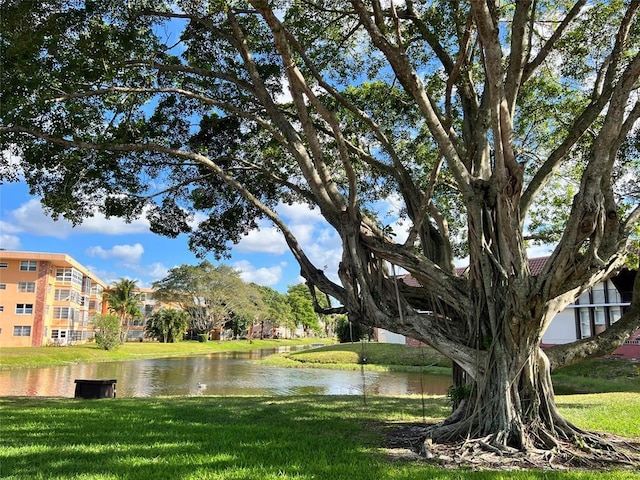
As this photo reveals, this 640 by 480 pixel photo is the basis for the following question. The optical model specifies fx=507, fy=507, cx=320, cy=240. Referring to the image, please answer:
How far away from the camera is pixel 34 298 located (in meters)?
39.5

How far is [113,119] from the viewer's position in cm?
930

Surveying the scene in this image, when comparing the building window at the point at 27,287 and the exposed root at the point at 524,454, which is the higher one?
the building window at the point at 27,287

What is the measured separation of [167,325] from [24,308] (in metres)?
16.1

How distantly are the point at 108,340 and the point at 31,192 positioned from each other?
32.0 metres

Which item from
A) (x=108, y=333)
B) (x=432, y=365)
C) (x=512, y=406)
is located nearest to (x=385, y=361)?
(x=432, y=365)

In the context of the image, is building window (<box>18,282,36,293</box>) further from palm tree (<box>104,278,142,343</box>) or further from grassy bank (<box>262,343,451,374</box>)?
grassy bank (<box>262,343,451,374</box>)

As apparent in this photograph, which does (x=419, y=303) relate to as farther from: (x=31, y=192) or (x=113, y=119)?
(x=31, y=192)

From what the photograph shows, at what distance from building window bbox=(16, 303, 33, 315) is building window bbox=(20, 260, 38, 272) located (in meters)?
2.71

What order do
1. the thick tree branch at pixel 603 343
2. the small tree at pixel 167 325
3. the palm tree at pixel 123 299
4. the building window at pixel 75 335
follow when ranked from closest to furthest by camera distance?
1. the thick tree branch at pixel 603 343
2. the building window at pixel 75 335
3. the palm tree at pixel 123 299
4. the small tree at pixel 167 325

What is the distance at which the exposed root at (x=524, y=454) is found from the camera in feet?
16.9

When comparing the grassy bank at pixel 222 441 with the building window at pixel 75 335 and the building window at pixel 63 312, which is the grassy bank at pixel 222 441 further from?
the building window at pixel 75 335

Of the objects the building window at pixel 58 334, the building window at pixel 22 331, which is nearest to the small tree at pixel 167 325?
the building window at pixel 58 334

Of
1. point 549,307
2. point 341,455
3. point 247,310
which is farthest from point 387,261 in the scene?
point 247,310

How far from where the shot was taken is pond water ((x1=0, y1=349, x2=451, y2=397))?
17.1 meters
